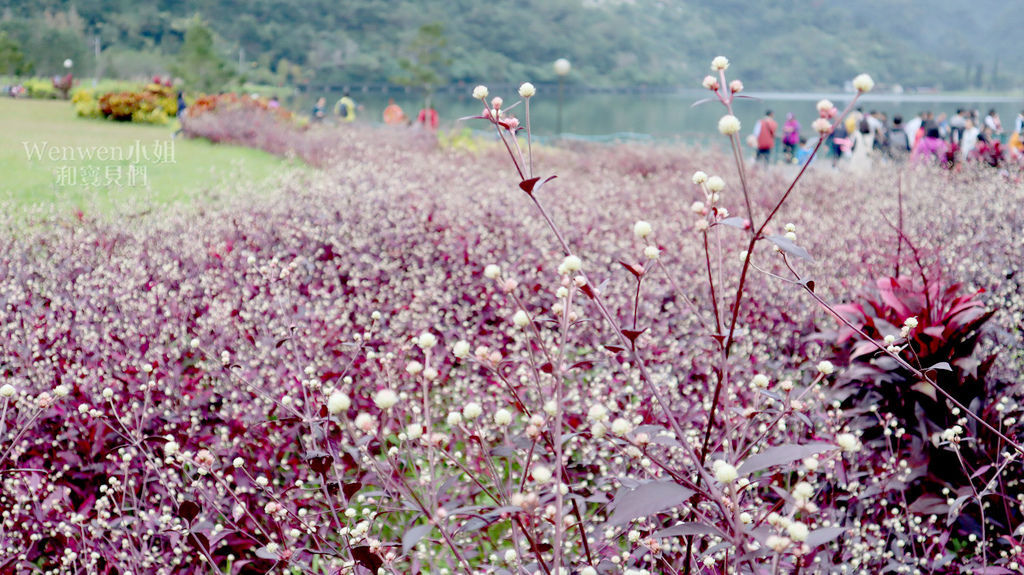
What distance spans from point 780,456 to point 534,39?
90.7 m

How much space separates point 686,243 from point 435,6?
8174 centimetres

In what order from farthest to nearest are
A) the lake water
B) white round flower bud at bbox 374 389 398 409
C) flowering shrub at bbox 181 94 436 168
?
the lake water
flowering shrub at bbox 181 94 436 168
white round flower bud at bbox 374 389 398 409

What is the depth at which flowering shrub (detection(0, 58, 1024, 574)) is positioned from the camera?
115cm

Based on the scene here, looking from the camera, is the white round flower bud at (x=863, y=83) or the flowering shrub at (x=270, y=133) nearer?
the white round flower bud at (x=863, y=83)

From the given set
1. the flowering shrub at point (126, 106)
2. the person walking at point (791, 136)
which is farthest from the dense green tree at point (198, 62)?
the person walking at point (791, 136)

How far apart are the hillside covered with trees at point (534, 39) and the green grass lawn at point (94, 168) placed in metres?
3.15

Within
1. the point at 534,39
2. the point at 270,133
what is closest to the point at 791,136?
the point at 270,133

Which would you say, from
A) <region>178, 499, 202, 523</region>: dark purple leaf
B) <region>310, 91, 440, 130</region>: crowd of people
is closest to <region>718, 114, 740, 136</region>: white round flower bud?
<region>178, 499, 202, 523</region>: dark purple leaf

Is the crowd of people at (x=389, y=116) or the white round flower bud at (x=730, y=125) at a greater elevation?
the crowd of people at (x=389, y=116)

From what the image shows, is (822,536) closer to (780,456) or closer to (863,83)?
(780,456)

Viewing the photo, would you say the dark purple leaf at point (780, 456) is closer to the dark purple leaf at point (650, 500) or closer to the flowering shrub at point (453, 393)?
the flowering shrub at point (453, 393)

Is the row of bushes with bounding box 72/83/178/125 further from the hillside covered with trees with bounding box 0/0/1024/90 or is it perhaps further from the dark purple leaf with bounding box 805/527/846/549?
the dark purple leaf with bounding box 805/527/846/549

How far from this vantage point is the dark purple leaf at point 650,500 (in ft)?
3.08

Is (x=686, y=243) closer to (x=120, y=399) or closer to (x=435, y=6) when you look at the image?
(x=120, y=399)
